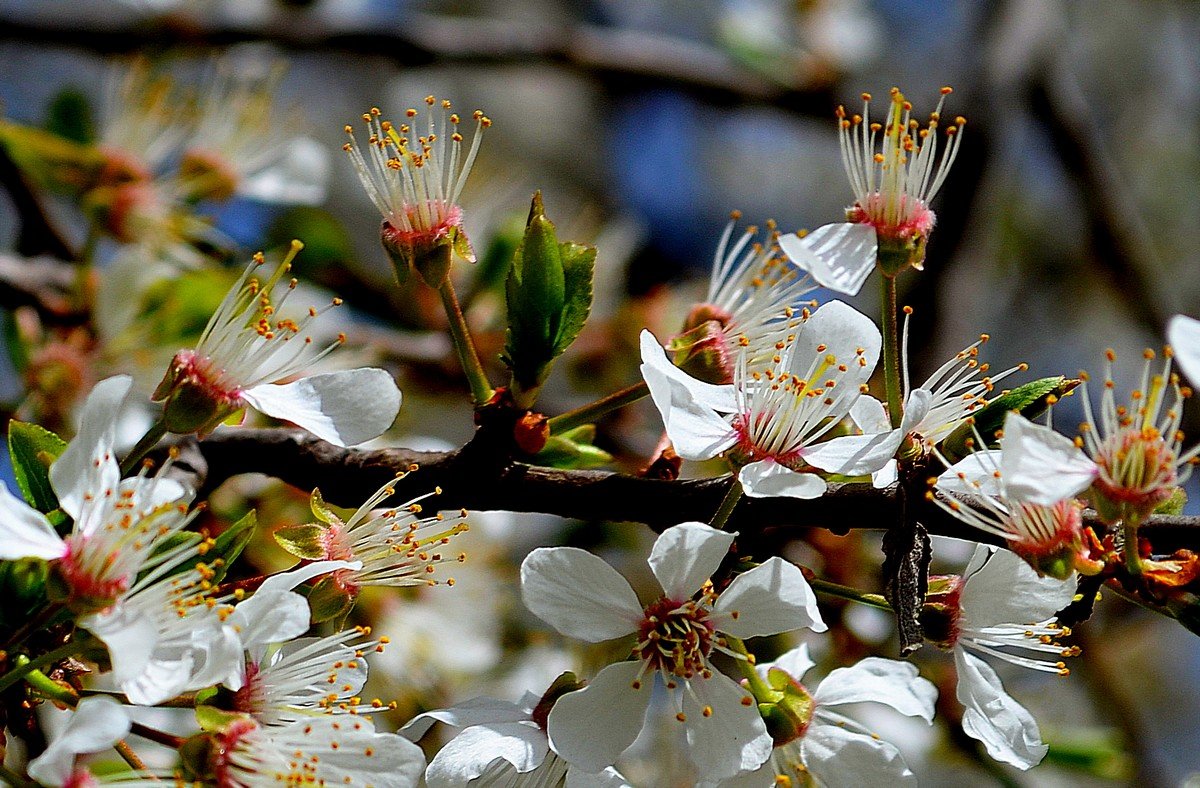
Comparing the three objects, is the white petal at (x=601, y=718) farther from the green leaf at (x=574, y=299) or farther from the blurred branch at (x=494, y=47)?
the blurred branch at (x=494, y=47)

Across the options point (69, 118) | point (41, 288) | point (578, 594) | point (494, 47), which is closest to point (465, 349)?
point (578, 594)

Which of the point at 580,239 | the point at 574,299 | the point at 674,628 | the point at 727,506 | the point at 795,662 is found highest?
the point at 574,299

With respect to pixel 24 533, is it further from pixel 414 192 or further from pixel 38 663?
pixel 414 192

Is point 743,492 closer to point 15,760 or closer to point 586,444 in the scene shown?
point 586,444

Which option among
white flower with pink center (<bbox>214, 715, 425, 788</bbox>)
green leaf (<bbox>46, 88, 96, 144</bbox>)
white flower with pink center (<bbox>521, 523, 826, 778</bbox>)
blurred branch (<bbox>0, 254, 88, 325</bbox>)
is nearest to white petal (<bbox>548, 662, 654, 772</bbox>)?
white flower with pink center (<bbox>521, 523, 826, 778</bbox>)

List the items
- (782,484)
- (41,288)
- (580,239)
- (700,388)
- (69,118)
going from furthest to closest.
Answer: (580,239) < (69,118) < (41,288) < (700,388) < (782,484)

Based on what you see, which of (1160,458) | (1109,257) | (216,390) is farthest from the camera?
(1109,257)

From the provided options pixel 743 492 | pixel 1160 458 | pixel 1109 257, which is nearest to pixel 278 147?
pixel 743 492
